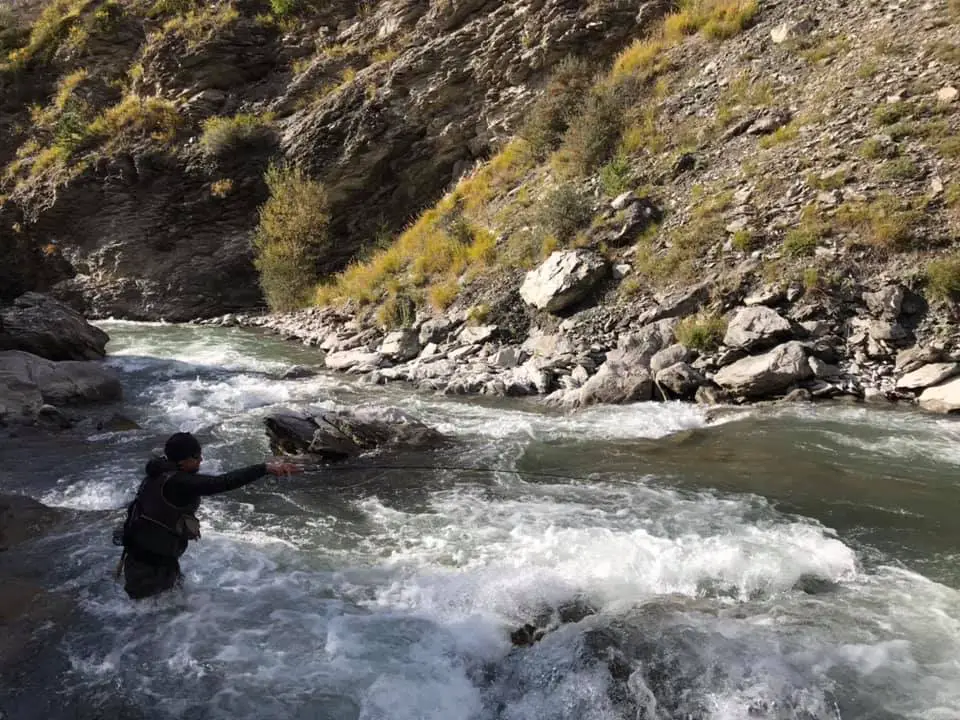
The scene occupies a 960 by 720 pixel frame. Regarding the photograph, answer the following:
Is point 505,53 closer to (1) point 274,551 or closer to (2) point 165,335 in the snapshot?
(2) point 165,335

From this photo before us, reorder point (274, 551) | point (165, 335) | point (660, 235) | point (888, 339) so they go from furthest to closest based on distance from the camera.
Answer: point (165, 335) → point (660, 235) → point (888, 339) → point (274, 551)

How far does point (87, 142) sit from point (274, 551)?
27768 mm

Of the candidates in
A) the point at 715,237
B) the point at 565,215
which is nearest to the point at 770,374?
the point at 715,237

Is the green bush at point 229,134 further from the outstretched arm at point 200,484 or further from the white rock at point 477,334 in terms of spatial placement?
the outstretched arm at point 200,484

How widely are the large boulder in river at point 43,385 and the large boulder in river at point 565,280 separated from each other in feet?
27.7

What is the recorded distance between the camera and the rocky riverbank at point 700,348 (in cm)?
924

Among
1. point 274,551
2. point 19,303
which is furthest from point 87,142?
point 274,551

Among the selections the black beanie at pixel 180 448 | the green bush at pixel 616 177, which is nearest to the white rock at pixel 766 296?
the green bush at pixel 616 177

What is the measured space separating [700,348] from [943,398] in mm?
3337

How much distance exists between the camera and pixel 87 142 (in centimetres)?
2655

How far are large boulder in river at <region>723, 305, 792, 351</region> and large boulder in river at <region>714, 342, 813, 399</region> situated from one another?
0.35 metres

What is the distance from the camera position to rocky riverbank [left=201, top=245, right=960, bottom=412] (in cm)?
924

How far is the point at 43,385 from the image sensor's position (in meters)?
11.1

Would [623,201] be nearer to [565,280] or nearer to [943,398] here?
[565,280]
